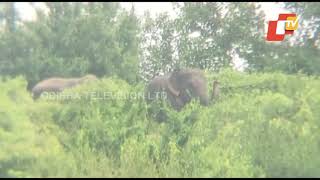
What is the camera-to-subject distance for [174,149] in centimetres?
523

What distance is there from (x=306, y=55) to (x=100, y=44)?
7.88 feet

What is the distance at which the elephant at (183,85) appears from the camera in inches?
256

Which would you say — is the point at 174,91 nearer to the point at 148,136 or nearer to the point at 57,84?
the point at 148,136

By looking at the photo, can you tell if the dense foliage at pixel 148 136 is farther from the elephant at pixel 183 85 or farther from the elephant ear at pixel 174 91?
the elephant ear at pixel 174 91

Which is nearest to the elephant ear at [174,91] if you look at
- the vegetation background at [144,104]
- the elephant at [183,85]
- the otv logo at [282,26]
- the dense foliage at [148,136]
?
the elephant at [183,85]

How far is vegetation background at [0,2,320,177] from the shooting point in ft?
16.5

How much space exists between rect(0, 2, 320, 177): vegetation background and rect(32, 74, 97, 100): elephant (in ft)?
0.24

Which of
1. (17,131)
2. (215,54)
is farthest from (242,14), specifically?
(17,131)

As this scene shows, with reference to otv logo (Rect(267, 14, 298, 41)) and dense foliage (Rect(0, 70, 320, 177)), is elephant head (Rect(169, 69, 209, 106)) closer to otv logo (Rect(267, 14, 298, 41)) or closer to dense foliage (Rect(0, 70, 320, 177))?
dense foliage (Rect(0, 70, 320, 177))

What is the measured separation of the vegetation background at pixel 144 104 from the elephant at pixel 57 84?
2.9 inches

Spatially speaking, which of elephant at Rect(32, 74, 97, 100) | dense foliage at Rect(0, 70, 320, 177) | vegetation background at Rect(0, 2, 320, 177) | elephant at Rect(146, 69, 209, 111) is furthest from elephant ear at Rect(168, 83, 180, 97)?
elephant at Rect(32, 74, 97, 100)

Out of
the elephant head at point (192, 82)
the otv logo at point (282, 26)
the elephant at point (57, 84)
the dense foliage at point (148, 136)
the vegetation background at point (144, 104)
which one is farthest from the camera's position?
the elephant head at point (192, 82)

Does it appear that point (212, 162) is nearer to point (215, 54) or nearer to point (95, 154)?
point (95, 154)

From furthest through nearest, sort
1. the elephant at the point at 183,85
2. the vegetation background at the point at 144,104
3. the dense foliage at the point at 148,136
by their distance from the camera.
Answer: the elephant at the point at 183,85, the vegetation background at the point at 144,104, the dense foliage at the point at 148,136
